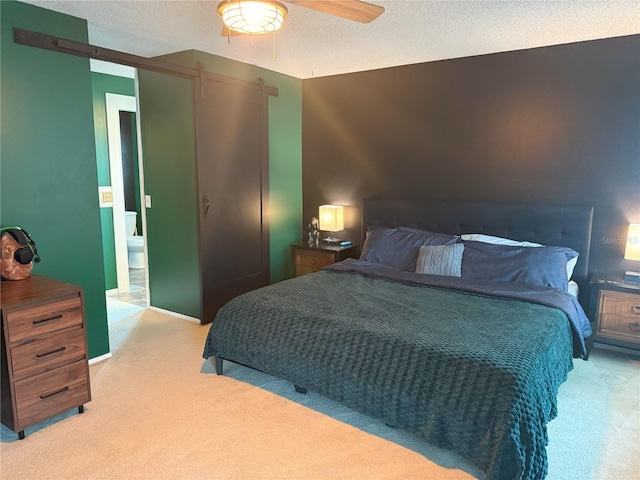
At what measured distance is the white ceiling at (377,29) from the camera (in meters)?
2.83

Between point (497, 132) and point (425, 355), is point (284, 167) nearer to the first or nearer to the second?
point (497, 132)

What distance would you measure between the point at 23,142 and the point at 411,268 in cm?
299

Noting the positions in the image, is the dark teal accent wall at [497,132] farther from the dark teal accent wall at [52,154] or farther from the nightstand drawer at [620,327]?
the dark teal accent wall at [52,154]

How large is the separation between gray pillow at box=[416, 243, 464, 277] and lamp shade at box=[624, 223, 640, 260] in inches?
46.3

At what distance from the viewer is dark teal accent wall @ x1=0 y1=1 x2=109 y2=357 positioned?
2.79m

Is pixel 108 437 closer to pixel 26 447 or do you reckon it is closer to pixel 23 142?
pixel 26 447

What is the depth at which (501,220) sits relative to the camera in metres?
3.93

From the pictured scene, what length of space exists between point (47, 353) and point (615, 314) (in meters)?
3.78

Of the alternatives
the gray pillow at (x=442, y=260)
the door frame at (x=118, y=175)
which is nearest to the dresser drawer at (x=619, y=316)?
the gray pillow at (x=442, y=260)

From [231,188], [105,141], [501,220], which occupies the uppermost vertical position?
[105,141]

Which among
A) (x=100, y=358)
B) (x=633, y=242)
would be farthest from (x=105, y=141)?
(x=633, y=242)

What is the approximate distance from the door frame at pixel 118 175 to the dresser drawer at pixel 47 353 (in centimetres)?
275

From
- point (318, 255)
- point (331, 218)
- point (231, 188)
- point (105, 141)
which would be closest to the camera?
point (231, 188)

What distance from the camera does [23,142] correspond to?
286 centimetres
